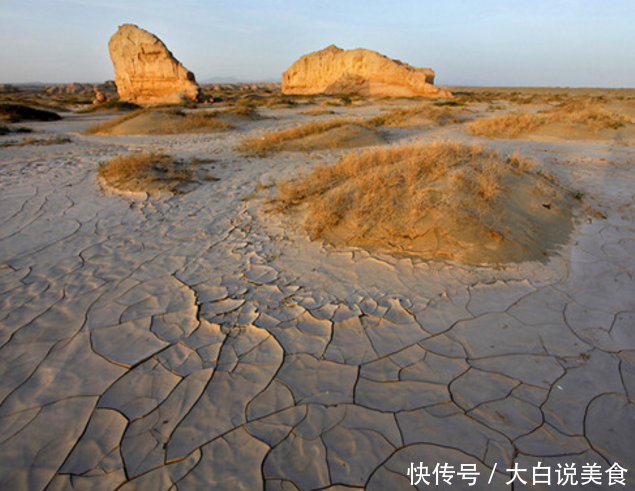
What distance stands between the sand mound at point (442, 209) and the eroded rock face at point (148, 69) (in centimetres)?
1944

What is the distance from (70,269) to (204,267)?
1159mm

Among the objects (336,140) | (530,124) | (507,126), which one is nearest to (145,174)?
(336,140)

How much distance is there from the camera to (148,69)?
20766mm

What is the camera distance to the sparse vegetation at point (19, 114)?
12.4 m

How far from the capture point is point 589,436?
4.86 feet

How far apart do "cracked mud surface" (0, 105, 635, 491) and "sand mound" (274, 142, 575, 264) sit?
24 cm

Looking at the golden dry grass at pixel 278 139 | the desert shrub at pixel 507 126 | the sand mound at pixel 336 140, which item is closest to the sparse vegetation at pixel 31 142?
the golden dry grass at pixel 278 139

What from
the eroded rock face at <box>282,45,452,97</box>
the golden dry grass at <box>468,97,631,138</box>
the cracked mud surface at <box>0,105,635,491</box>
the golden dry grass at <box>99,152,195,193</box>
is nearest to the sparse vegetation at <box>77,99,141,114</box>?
the golden dry grass at <box>99,152,195,193</box>

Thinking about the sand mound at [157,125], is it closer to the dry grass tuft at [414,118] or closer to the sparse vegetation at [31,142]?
the sparse vegetation at [31,142]

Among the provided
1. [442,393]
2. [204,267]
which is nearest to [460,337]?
[442,393]

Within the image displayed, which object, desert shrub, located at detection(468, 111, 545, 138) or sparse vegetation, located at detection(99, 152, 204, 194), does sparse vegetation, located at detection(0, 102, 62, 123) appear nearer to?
sparse vegetation, located at detection(99, 152, 204, 194)

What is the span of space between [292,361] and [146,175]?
4489 millimetres

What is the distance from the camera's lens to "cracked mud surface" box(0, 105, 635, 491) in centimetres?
142

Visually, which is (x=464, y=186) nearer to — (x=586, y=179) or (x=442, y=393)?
(x=442, y=393)
